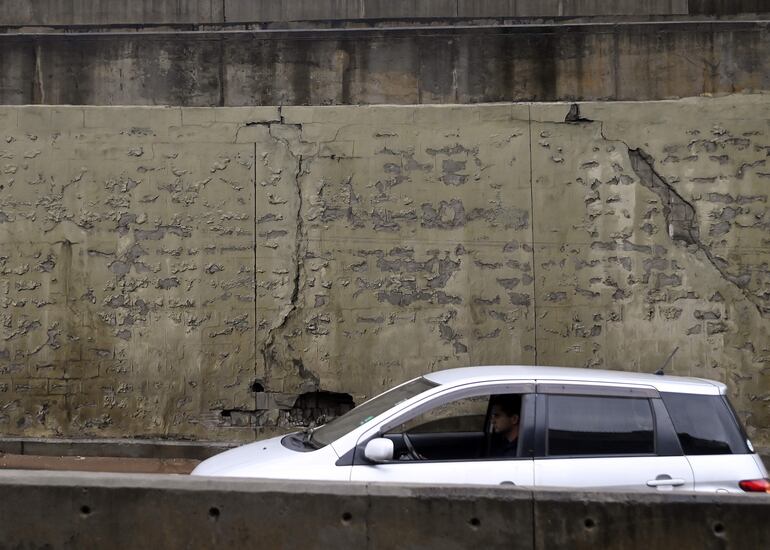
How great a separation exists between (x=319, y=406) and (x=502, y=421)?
444 centimetres

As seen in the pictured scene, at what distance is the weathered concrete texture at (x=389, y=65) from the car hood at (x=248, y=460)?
16.6 feet

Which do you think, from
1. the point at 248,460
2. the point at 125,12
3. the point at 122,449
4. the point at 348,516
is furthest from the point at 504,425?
the point at 125,12

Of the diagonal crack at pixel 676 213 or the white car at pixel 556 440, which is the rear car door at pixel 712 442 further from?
the diagonal crack at pixel 676 213

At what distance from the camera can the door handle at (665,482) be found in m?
4.68

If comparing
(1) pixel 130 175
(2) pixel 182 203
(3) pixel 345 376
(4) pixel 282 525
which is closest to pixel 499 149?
(3) pixel 345 376

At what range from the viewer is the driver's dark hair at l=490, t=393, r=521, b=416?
4.96 meters

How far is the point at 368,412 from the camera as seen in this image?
536 cm

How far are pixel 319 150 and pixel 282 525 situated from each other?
5607 millimetres

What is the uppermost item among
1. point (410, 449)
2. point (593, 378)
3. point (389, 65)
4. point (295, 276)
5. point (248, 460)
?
point (389, 65)

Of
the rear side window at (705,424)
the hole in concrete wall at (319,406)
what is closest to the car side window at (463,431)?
the rear side window at (705,424)

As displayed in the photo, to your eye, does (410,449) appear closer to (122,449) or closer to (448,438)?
(448,438)

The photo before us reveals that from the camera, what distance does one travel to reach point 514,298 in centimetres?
902

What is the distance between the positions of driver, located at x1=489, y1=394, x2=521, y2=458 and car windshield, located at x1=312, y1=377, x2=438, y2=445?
1.43ft

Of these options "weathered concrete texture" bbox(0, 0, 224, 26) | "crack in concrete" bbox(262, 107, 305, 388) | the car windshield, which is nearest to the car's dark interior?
the car windshield
